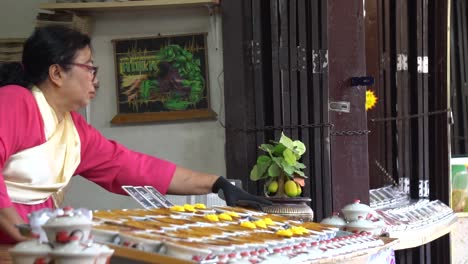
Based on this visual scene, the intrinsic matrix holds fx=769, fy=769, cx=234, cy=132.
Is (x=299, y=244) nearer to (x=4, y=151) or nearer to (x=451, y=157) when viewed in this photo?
(x=4, y=151)

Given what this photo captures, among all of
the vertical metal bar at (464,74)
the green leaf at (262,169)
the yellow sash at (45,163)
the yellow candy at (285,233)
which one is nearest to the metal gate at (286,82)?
the green leaf at (262,169)

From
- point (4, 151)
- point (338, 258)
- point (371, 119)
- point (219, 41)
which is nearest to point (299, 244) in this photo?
point (338, 258)

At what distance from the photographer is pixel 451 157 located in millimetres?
4703

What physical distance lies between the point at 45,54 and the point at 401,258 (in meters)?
2.74

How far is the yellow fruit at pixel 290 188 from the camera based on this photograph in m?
2.92

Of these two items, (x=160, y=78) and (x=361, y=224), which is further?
(x=160, y=78)

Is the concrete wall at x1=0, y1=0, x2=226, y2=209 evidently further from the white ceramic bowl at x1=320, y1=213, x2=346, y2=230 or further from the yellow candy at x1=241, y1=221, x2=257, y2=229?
the yellow candy at x1=241, y1=221, x2=257, y2=229

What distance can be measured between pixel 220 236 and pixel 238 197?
0.80 meters

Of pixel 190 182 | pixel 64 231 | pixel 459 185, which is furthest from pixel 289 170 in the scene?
pixel 459 185

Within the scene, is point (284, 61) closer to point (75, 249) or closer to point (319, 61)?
point (319, 61)

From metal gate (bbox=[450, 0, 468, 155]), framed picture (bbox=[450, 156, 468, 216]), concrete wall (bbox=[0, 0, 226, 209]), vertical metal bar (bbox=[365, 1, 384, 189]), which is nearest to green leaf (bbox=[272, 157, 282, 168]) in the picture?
concrete wall (bbox=[0, 0, 226, 209])

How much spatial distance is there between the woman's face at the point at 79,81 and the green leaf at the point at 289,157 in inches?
32.5

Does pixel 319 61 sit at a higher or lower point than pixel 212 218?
higher

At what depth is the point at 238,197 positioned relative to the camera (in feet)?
8.46
